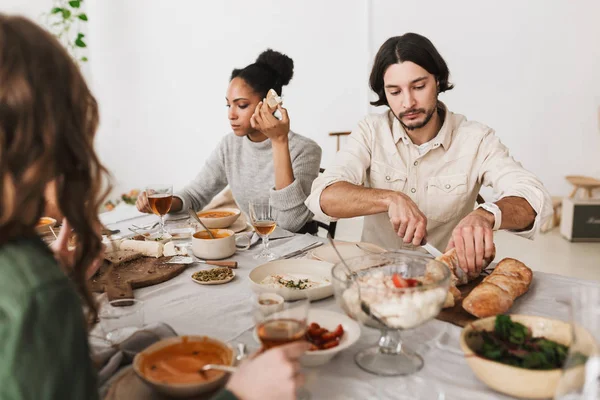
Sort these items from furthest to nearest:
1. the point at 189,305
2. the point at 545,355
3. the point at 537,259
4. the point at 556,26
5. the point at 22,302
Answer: the point at 556,26 → the point at 537,259 → the point at 189,305 → the point at 545,355 → the point at 22,302

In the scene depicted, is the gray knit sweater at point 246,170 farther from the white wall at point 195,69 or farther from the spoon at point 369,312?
the white wall at point 195,69

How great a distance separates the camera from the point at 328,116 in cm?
523

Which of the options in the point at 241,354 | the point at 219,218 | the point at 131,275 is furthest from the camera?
the point at 219,218

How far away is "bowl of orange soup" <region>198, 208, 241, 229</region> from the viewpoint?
75.4 inches

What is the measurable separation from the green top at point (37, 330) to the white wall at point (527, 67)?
4785 millimetres

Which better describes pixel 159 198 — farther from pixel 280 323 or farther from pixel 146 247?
pixel 280 323

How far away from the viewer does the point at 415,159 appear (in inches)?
82.2

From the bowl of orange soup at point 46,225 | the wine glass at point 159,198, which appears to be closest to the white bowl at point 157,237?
the wine glass at point 159,198

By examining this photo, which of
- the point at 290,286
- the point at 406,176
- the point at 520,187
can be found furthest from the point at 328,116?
the point at 290,286

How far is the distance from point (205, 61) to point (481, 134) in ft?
13.6

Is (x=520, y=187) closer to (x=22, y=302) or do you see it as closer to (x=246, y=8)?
(x=22, y=302)

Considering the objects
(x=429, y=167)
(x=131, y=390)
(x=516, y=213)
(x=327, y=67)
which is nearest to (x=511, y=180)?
(x=516, y=213)

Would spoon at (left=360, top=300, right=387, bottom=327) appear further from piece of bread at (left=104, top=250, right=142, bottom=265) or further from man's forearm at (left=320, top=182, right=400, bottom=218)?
piece of bread at (left=104, top=250, right=142, bottom=265)

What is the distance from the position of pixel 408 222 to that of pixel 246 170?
123 cm
